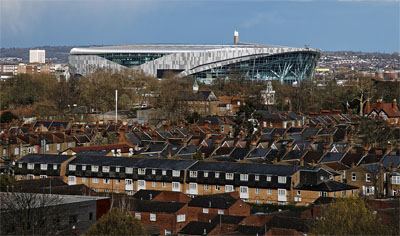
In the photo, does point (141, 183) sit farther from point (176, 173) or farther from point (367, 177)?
point (367, 177)

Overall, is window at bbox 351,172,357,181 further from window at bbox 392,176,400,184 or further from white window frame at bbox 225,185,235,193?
white window frame at bbox 225,185,235,193

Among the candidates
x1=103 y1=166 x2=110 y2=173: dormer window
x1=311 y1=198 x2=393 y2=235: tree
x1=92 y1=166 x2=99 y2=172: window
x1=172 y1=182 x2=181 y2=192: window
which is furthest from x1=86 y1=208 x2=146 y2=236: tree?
x1=92 y1=166 x2=99 y2=172: window

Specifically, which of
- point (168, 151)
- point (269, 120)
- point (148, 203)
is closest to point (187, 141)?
point (168, 151)

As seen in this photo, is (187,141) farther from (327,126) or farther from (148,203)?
(148,203)

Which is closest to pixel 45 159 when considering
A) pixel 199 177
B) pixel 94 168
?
pixel 94 168

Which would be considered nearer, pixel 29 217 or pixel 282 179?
pixel 29 217

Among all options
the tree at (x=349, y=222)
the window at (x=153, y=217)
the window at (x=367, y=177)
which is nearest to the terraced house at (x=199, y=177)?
the window at (x=367, y=177)
